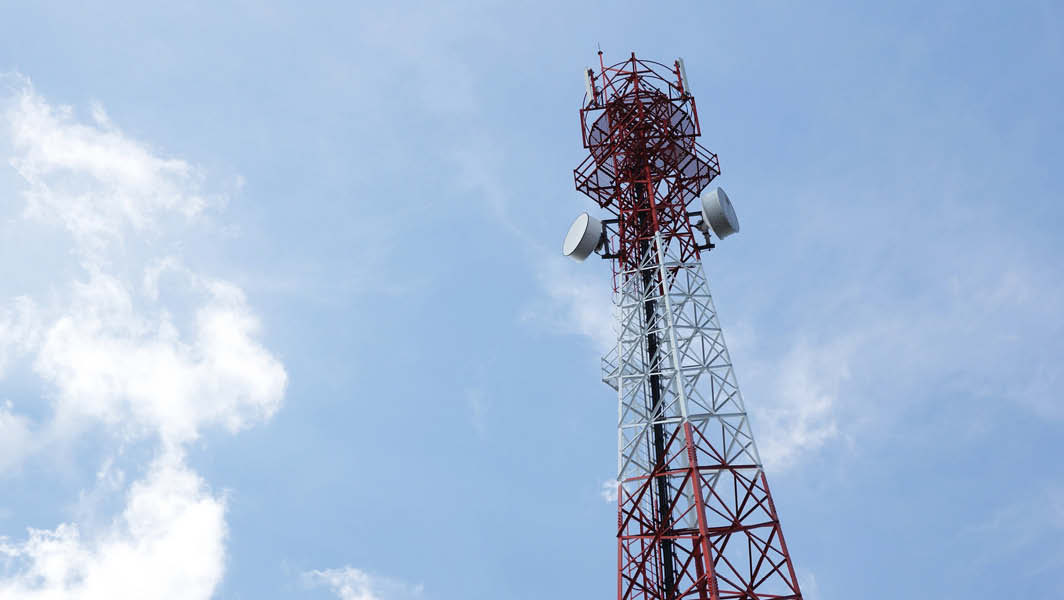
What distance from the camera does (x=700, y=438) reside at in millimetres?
29297

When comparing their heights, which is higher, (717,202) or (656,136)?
(656,136)

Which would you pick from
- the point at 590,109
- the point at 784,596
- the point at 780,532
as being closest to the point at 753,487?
the point at 780,532

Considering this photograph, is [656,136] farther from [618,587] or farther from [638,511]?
[618,587]

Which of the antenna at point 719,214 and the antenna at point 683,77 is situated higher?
the antenna at point 683,77

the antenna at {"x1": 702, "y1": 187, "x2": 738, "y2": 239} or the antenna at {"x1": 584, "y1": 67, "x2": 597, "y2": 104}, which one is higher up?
the antenna at {"x1": 584, "y1": 67, "x2": 597, "y2": 104}

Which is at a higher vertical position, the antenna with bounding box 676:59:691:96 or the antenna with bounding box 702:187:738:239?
the antenna with bounding box 676:59:691:96

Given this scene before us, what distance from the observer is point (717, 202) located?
3606 centimetres

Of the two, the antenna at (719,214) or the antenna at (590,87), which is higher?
the antenna at (590,87)

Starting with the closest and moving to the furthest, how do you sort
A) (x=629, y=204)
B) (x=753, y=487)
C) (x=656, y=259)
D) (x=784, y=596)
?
(x=784, y=596), (x=753, y=487), (x=656, y=259), (x=629, y=204)

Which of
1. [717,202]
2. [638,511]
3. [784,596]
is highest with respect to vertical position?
[717,202]

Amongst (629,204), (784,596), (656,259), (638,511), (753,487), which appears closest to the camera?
(784,596)

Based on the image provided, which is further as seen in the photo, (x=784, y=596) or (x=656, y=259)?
(x=656, y=259)

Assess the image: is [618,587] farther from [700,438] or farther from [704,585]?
[700,438]

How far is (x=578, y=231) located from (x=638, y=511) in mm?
13341
